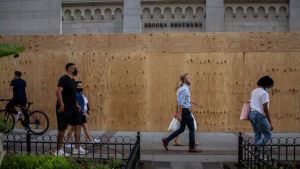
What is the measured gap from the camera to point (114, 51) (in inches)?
500

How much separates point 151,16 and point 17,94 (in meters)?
5.72

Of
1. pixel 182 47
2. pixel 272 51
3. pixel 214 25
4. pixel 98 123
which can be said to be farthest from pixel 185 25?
pixel 98 123

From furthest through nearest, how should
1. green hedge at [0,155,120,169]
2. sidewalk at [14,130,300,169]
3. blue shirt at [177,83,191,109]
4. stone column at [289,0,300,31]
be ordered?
stone column at [289,0,300,31] < blue shirt at [177,83,191,109] < sidewalk at [14,130,300,169] < green hedge at [0,155,120,169]

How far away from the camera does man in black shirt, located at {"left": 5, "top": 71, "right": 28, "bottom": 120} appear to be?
39.7 feet

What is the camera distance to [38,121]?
12.6 metres

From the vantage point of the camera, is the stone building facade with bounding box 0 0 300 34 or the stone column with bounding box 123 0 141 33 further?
the stone column with bounding box 123 0 141 33

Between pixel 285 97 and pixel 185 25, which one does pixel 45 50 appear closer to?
pixel 185 25

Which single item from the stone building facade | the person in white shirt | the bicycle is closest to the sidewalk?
the bicycle

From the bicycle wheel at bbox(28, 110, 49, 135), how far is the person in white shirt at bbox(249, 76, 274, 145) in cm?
643

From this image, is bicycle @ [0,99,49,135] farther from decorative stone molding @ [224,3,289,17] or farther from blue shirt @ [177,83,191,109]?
decorative stone molding @ [224,3,289,17]

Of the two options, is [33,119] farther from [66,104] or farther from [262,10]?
[262,10]

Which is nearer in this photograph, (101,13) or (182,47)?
(182,47)

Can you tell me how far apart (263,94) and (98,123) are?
5.73 meters

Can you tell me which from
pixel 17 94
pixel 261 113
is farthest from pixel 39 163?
pixel 17 94
